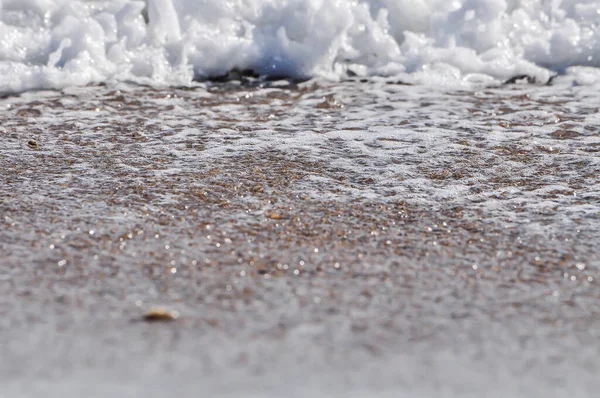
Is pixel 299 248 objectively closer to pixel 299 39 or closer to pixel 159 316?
pixel 159 316

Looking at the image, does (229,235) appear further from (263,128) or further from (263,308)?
(263,128)

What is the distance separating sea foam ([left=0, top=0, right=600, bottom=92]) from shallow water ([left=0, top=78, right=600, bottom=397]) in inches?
23.5

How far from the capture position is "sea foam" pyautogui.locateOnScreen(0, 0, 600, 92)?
4.02 meters

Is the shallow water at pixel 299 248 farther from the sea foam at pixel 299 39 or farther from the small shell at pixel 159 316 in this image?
the sea foam at pixel 299 39

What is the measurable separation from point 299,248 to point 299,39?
2.59m

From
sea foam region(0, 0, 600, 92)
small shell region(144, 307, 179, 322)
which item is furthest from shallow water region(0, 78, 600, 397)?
sea foam region(0, 0, 600, 92)

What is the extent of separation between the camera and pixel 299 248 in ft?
6.70

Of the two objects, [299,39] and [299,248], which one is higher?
[299,39]

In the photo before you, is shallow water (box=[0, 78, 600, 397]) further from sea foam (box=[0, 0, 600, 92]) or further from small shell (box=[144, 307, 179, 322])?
sea foam (box=[0, 0, 600, 92])

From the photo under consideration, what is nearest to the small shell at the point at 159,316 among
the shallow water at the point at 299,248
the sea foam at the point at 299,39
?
the shallow water at the point at 299,248

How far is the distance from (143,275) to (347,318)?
1.63ft

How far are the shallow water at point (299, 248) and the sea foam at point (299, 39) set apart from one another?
60cm

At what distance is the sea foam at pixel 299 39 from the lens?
4020 mm

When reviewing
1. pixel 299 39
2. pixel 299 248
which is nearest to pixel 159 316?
pixel 299 248
